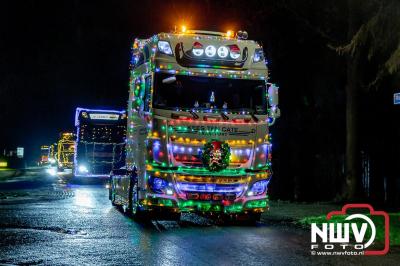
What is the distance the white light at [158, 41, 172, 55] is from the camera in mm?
14008

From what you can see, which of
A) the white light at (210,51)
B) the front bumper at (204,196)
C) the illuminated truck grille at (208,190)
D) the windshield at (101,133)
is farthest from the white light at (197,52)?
the windshield at (101,133)

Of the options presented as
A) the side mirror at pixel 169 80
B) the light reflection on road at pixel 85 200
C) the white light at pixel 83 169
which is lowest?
the light reflection on road at pixel 85 200

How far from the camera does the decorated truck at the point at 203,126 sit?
13.5 m

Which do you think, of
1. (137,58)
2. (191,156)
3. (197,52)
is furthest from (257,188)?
(137,58)

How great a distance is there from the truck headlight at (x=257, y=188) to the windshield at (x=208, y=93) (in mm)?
1613

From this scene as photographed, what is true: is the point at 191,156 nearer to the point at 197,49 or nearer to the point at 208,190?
the point at 208,190

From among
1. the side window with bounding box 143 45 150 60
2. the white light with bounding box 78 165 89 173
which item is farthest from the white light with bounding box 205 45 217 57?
the white light with bounding box 78 165 89 173

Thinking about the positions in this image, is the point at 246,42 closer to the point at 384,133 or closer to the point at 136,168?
the point at 136,168

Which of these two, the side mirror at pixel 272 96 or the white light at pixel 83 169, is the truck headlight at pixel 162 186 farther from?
the white light at pixel 83 169

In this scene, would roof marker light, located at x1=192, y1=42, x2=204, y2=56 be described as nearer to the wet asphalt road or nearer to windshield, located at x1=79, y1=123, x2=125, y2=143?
the wet asphalt road

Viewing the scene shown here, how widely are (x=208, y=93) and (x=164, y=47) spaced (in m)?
1.42

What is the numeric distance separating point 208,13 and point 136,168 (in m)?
12.8

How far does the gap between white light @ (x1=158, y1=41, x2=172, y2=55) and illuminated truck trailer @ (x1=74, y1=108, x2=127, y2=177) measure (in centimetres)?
1720

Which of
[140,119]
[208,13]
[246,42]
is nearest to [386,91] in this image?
[208,13]
